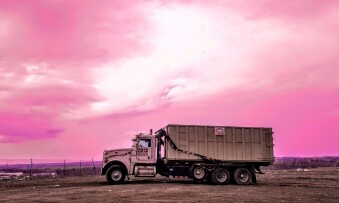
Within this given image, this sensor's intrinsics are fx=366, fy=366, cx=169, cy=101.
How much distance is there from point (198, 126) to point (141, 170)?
4529 mm

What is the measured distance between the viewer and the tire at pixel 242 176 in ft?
76.1

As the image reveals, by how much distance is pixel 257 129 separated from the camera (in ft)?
79.0

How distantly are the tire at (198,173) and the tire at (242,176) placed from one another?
200 cm

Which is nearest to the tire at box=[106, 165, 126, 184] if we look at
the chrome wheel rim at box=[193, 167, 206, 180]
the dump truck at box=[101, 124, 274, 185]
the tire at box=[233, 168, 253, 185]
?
the dump truck at box=[101, 124, 274, 185]

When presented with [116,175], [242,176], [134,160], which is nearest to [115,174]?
[116,175]

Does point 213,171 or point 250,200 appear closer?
point 250,200

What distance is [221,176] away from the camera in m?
23.2

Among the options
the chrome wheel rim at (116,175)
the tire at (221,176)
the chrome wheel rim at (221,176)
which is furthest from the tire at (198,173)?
the chrome wheel rim at (116,175)

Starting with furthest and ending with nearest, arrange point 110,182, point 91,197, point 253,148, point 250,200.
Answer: point 253,148
point 110,182
point 91,197
point 250,200

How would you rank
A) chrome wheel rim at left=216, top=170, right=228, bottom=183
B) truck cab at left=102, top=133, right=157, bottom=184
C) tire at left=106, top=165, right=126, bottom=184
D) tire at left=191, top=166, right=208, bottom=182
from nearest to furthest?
tire at left=106, top=165, right=126, bottom=184 < truck cab at left=102, top=133, right=157, bottom=184 < tire at left=191, top=166, right=208, bottom=182 < chrome wheel rim at left=216, top=170, right=228, bottom=183

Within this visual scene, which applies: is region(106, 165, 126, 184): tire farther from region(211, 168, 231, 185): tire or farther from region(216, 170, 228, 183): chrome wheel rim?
region(216, 170, 228, 183): chrome wheel rim

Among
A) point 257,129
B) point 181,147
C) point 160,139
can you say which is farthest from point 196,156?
point 257,129

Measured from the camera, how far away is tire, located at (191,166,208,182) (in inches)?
901

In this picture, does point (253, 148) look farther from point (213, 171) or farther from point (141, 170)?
point (141, 170)
